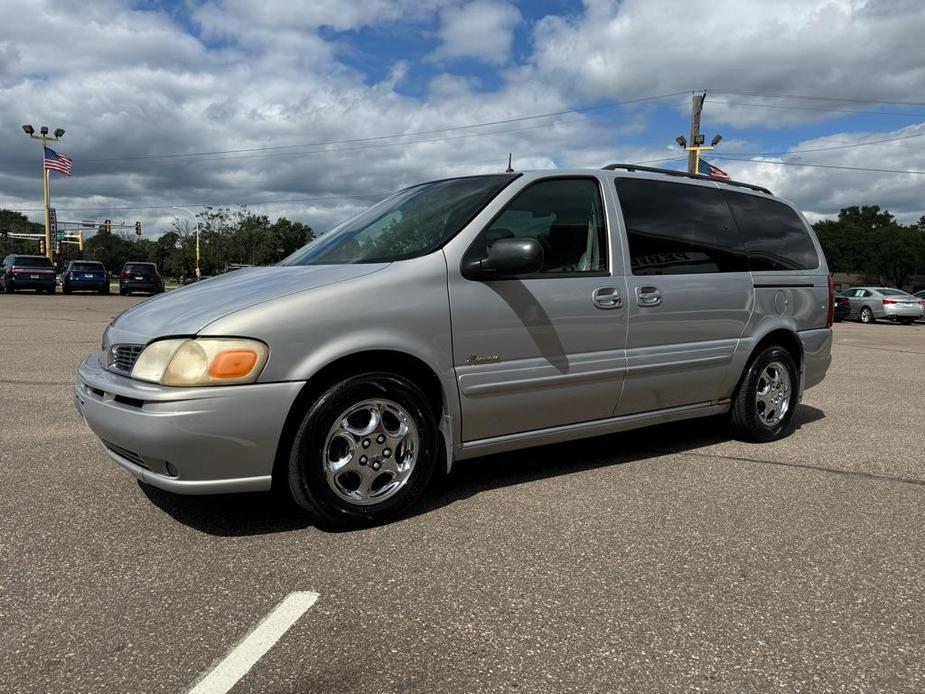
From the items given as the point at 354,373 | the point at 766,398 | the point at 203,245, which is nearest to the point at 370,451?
the point at 354,373

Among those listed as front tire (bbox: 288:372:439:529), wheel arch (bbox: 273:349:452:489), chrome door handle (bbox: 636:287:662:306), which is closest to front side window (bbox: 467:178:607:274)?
chrome door handle (bbox: 636:287:662:306)

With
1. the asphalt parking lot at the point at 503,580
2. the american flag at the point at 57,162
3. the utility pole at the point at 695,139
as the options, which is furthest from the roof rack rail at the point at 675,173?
the american flag at the point at 57,162

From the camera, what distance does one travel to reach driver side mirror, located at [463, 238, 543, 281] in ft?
11.2

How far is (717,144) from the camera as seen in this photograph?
2803 centimetres

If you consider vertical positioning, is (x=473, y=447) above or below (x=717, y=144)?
below

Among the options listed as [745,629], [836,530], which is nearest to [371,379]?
[745,629]

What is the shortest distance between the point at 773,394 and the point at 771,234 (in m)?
1.16

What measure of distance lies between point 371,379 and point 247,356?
559 mm

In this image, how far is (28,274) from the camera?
1103 inches

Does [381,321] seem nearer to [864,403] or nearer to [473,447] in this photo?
[473,447]

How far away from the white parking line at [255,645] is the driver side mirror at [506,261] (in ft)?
5.55

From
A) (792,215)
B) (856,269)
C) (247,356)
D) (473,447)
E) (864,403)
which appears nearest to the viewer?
(247,356)

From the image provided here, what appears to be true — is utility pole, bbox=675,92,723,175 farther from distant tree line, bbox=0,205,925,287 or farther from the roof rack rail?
distant tree line, bbox=0,205,925,287

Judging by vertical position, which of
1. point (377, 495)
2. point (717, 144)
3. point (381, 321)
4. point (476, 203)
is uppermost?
point (717, 144)
